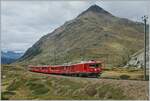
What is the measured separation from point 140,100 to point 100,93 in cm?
1075

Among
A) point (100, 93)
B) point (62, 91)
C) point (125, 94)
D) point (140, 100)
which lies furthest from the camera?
point (62, 91)

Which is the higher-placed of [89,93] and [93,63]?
[93,63]

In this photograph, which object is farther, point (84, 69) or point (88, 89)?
point (84, 69)

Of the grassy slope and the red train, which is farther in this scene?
the red train

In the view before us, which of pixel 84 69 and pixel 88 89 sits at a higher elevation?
pixel 84 69

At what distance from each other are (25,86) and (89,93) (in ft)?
99.4

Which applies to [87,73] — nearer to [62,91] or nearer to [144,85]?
[62,91]

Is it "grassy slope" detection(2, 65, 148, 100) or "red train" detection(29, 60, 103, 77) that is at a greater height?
"red train" detection(29, 60, 103, 77)

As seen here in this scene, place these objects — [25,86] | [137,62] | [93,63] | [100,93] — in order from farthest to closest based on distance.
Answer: [137,62], [25,86], [93,63], [100,93]

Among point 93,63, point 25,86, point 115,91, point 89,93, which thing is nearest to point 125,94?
point 115,91

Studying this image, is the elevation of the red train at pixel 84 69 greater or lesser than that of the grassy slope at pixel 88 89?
greater

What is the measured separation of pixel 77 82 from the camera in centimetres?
7075

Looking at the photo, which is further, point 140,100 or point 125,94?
point 125,94

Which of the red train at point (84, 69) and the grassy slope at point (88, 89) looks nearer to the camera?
the grassy slope at point (88, 89)
